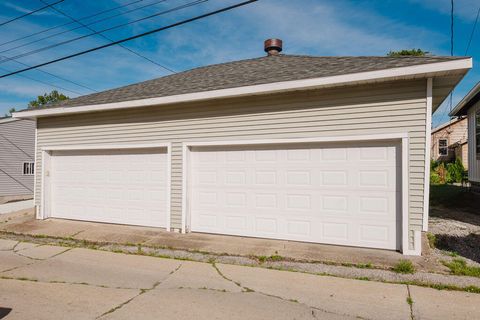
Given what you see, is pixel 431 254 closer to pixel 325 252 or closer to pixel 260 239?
pixel 325 252

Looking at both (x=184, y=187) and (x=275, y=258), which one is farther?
(x=184, y=187)

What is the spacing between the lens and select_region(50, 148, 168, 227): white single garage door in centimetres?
891

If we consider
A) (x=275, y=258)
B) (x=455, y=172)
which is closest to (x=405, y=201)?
(x=275, y=258)

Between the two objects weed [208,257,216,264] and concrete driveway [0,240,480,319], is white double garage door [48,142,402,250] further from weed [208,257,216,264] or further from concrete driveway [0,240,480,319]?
concrete driveway [0,240,480,319]

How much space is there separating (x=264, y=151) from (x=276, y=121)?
73 centimetres

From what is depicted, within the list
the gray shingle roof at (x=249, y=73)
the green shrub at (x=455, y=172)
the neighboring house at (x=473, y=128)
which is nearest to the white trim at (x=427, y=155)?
the gray shingle roof at (x=249, y=73)

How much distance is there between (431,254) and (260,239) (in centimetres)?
334

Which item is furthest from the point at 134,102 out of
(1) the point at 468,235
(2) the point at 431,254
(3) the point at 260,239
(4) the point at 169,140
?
(1) the point at 468,235

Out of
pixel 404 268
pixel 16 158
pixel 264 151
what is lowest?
pixel 404 268

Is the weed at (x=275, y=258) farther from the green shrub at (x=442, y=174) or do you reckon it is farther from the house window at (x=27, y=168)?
the green shrub at (x=442, y=174)

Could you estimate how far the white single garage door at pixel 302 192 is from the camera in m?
6.73

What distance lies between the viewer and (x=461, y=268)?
220 inches

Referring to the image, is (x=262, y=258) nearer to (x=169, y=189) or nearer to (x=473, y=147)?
(x=169, y=189)

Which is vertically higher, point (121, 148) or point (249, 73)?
point (249, 73)
